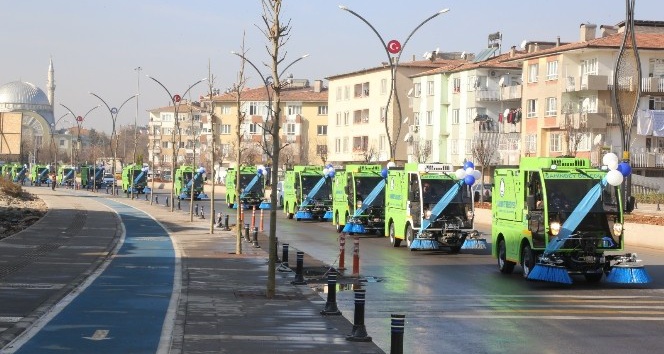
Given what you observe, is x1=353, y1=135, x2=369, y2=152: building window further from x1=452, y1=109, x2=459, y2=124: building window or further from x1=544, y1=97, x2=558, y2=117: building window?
x1=544, y1=97, x2=558, y2=117: building window

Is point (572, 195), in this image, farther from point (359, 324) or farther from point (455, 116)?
point (455, 116)

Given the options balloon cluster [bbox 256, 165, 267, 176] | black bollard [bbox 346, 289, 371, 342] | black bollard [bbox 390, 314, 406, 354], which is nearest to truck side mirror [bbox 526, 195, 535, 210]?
black bollard [bbox 346, 289, 371, 342]

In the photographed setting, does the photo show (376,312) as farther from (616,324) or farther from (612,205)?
(612,205)

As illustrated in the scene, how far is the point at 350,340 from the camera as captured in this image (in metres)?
15.1

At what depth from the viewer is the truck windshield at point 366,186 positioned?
42.0 m

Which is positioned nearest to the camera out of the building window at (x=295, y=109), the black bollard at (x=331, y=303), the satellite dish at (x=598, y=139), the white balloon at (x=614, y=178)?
the black bollard at (x=331, y=303)

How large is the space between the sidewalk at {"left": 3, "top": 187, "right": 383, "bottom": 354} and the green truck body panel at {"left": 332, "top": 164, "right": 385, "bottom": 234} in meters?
10.6

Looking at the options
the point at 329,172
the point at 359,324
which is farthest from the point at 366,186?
the point at 359,324

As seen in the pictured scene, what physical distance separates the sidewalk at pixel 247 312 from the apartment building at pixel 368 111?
71.3 m

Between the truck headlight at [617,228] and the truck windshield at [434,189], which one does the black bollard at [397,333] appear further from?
the truck windshield at [434,189]

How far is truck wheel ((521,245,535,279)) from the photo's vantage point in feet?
79.1

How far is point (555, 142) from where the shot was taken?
78500 millimetres

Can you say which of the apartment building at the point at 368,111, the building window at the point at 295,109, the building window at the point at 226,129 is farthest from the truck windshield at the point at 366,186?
the building window at the point at 226,129

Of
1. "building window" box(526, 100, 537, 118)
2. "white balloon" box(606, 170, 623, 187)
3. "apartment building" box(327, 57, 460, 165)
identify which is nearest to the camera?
"white balloon" box(606, 170, 623, 187)
